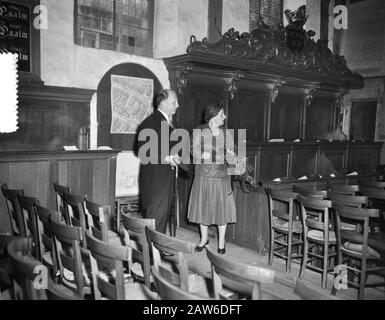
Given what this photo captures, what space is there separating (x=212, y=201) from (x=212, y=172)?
1.08 feet

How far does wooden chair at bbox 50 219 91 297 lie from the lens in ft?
7.82

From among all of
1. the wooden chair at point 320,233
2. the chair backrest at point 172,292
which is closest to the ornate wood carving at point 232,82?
the wooden chair at point 320,233

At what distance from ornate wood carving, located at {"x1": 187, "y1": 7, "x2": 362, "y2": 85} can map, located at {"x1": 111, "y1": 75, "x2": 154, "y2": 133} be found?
1.00 m

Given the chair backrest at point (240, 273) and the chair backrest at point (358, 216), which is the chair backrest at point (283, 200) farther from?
the chair backrest at point (240, 273)

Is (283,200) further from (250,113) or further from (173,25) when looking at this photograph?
(250,113)

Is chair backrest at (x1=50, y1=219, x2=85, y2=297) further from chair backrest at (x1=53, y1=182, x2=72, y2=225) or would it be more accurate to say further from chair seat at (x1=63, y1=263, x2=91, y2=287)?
chair backrest at (x1=53, y1=182, x2=72, y2=225)

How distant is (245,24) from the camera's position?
310 inches

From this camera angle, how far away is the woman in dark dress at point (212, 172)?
415 cm

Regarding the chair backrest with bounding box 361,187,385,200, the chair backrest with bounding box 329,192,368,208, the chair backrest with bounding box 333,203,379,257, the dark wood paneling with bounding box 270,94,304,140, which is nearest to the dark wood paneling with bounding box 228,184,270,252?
the chair backrest with bounding box 329,192,368,208

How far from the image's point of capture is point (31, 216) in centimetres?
312

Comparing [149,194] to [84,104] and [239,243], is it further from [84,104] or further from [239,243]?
[84,104]

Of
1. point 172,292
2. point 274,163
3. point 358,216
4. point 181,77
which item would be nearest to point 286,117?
point 274,163

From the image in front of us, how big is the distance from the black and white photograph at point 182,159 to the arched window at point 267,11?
4 cm

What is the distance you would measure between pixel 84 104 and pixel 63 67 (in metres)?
0.61
